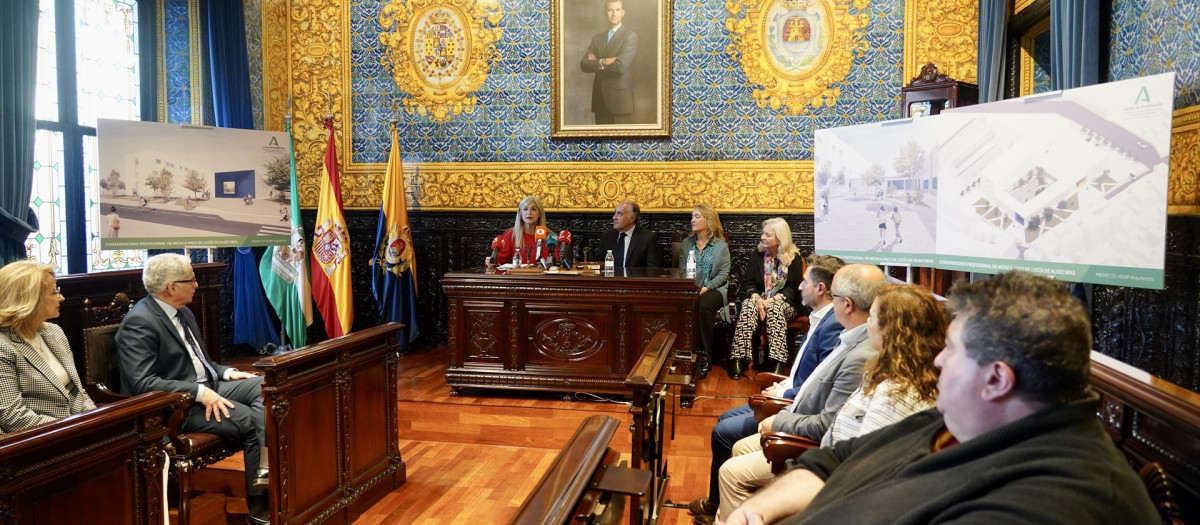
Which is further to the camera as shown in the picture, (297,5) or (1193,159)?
(297,5)

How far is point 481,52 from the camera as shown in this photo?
307 inches

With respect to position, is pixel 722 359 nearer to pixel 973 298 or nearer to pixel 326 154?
pixel 326 154

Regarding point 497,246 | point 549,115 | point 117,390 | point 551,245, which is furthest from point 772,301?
point 117,390

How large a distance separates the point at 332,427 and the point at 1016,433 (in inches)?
120

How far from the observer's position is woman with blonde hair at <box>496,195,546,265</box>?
6645 millimetres

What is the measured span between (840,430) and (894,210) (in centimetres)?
275

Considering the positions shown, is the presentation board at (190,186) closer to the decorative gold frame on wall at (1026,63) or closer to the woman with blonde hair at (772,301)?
the woman with blonde hair at (772,301)

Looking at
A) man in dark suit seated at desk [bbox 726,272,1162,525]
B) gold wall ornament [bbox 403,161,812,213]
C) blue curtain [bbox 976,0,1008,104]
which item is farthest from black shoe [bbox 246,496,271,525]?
blue curtain [bbox 976,0,1008,104]

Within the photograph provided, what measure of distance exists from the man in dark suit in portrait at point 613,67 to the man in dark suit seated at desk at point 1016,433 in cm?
642

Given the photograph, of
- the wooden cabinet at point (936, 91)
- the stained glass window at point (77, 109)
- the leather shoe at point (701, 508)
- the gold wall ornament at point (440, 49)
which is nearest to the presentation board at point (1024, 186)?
the wooden cabinet at point (936, 91)

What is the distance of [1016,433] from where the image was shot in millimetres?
1244

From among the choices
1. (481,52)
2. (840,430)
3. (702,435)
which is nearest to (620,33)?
(481,52)

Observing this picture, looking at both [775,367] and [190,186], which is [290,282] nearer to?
[190,186]

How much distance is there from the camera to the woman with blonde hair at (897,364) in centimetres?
215
